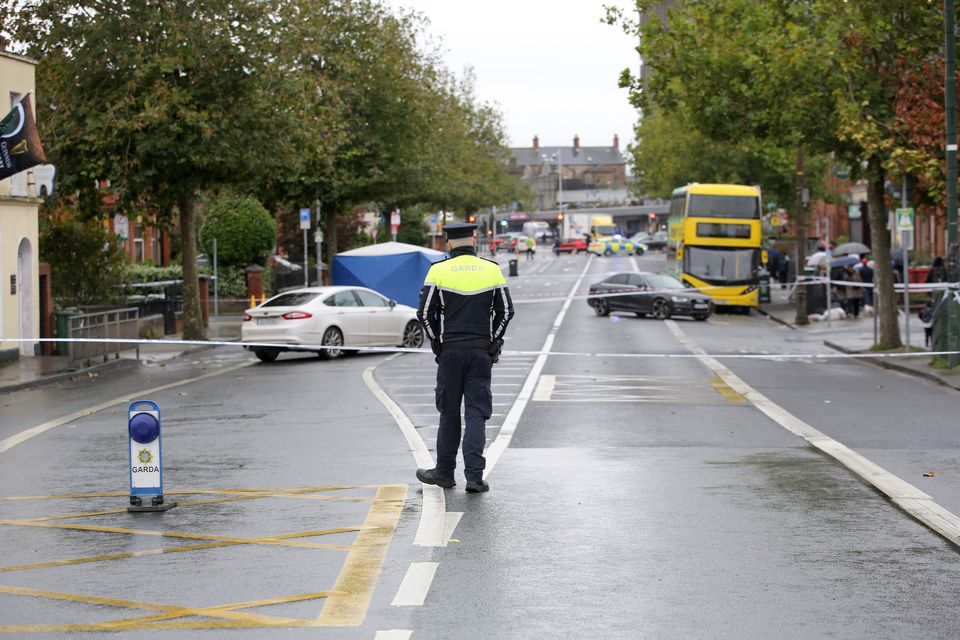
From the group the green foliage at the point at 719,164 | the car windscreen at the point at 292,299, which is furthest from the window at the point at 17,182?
the green foliage at the point at 719,164

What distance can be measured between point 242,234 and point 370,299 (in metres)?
21.9

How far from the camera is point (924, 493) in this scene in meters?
10.1

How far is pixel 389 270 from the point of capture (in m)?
40.7

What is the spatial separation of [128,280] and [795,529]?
99.2ft

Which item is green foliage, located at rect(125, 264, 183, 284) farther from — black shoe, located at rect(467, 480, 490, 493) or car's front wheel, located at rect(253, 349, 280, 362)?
black shoe, located at rect(467, 480, 490, 493)

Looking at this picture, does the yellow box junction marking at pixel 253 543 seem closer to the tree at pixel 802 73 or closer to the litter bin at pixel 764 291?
the tree at pixel 802 73

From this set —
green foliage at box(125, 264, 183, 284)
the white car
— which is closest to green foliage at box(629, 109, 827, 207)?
green foliage at box(125, 264, 183, 284)

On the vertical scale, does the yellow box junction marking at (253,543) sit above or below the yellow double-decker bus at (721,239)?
below

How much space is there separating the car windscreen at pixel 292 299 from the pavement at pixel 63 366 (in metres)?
2.76

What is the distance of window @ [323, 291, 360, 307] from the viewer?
2822cm

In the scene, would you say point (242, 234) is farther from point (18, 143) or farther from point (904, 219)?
point (904, 219)

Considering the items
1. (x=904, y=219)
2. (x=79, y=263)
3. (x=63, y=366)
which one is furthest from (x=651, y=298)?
(x=63, y=366)

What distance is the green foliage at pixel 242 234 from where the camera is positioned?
165ft

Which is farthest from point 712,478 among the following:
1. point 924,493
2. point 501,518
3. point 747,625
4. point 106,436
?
point 106,436
